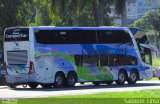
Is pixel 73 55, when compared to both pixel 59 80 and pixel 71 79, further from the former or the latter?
pixel 59 80

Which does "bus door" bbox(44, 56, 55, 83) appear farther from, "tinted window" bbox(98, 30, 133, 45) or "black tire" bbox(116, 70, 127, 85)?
"black tire" bbox(116, 70, 127, 85)

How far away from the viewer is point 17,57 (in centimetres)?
3194

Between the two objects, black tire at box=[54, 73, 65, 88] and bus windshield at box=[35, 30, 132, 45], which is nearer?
bus windshield at box=[35, 30, 132, 45]

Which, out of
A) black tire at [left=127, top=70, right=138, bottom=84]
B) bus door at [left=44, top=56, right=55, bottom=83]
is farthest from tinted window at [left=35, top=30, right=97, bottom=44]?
black tire at [left=127, top=70, right=138, bottom=84]

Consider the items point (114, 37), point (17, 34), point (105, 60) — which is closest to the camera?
point (17, 34)

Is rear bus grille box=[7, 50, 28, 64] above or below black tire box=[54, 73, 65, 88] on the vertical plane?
above

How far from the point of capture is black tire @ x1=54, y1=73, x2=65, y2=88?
32562 mm

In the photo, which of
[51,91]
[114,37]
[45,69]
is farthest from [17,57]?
[114,37]

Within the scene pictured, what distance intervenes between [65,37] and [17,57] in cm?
327

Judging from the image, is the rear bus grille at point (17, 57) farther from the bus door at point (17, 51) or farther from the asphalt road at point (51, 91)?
the asphalt road at point (51, 91)

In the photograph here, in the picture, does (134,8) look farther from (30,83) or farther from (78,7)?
Result: (30,83)

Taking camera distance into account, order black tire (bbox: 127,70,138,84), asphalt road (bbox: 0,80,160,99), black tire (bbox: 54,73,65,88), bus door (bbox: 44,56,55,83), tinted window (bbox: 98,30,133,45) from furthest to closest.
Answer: black tire (bbox: 127,70,138,84) → tinted window (bbox: 98,30,133,45) → black tire (bbox: 54,73,65,88) → bus door (bbox: 44,56,55,83) → asphalt road (bbox: 0,80,160,99)

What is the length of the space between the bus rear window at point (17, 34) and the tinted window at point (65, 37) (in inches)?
26.6

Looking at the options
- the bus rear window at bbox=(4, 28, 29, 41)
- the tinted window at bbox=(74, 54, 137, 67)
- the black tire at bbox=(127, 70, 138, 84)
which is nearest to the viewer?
the bus rear window at bbox=(4, 28, 29, 41)
